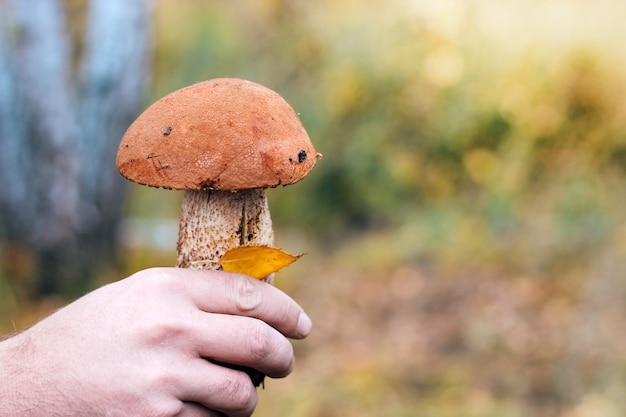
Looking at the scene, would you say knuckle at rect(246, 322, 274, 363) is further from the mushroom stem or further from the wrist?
the wrist

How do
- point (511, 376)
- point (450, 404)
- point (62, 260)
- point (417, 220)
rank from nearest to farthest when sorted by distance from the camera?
point (450, 404), point (511, 376), point (62, 260), point (417, 220)

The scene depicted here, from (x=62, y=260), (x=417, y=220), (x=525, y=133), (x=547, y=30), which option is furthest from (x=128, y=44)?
(x=547, y=30)

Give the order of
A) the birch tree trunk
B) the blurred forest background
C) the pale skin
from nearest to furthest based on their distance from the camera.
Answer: the pale skin
the blurred forest background
the birch tree trunk

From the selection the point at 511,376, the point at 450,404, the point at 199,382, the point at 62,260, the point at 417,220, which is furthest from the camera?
the point at 417,220

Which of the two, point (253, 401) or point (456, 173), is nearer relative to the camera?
point (253, 401)

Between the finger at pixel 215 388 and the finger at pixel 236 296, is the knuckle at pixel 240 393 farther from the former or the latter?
the finger at pixel 236 296

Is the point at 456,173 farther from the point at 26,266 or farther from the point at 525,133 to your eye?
the point at 26,266

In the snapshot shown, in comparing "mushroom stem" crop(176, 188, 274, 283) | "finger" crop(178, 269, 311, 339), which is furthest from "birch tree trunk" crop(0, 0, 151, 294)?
"finger" crop(178, 269, 311, 339)

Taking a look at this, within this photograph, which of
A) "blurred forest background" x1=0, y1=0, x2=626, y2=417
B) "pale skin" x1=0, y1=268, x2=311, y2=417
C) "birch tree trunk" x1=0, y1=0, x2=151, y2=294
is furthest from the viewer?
"birch tree trunk" x1=0, y1=0, x2=151, y2=294
